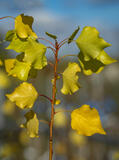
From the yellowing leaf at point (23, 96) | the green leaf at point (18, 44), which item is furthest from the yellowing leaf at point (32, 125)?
the green leaf at point (18, 44)

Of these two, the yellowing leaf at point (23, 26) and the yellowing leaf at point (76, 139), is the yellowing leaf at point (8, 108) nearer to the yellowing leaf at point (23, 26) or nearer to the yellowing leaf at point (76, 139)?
the yellowing leaf at point (76, 139)

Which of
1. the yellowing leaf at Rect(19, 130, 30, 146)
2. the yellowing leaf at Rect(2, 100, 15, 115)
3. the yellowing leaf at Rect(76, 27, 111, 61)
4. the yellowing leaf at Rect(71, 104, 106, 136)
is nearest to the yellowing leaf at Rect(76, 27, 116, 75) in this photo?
the yellowing leaf at Rect(76, 27, 111, 61)

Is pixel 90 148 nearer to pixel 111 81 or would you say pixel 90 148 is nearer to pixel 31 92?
pixel 111 81

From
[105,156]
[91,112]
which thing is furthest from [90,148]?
[91,112]

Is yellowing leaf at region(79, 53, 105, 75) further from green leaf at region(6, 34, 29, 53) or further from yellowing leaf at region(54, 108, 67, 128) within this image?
yellowing leaf at region(54, 108, 67, 128)

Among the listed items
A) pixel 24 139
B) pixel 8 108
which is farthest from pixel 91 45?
pixel 24 139
